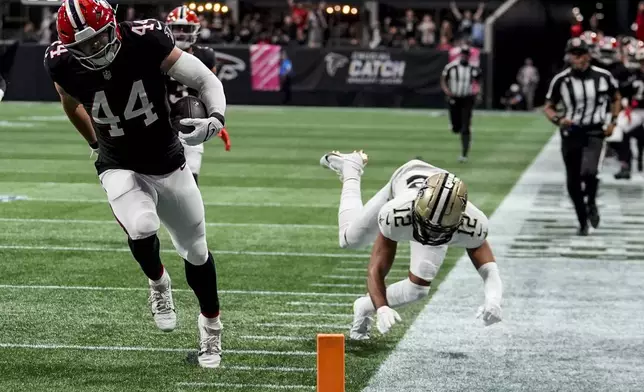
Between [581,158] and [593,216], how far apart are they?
60 centimetres

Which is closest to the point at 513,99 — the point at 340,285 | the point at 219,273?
the point at 219,273

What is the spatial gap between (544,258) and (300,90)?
2267 centimetres

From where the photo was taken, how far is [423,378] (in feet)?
20.0

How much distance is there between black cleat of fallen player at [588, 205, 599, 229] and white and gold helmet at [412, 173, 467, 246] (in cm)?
624

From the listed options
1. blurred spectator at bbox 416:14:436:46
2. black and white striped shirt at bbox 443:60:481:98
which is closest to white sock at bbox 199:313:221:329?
black and white striped shirt at bbox 443:60:481:98

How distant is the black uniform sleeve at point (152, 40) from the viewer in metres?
5.93

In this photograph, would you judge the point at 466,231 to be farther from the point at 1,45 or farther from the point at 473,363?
the point at 1,45

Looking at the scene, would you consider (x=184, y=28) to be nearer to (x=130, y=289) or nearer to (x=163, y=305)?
(x=130, y=289)

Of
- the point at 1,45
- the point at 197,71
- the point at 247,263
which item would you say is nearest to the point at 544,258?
the point at 247,263

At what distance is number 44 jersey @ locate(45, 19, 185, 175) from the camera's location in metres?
5.91

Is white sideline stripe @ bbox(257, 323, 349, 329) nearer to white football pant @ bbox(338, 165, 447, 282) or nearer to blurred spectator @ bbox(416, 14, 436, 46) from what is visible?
white football pant @ bbox(338, 165, 447, 282)

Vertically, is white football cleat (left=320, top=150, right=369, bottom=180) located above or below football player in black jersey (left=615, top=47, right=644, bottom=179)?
above

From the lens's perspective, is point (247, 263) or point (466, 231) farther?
point (247, 263)

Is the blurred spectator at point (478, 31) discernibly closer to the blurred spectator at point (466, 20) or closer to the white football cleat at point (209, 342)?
the blurred spectator at point (466, 20)
